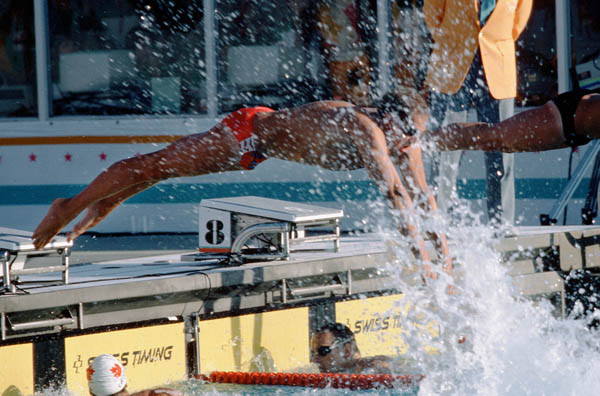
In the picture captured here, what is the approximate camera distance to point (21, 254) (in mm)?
4375

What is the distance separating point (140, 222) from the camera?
8.82m

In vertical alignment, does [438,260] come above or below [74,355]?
above

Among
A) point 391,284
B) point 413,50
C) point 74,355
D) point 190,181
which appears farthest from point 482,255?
point 190,181

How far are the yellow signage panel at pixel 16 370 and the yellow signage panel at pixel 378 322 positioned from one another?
192cm

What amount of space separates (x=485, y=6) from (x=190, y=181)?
11.9 feet

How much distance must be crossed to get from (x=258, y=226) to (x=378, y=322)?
1.10 meters

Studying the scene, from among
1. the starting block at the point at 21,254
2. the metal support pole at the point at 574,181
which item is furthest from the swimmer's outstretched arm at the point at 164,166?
the metal support pole at the point at 574,181

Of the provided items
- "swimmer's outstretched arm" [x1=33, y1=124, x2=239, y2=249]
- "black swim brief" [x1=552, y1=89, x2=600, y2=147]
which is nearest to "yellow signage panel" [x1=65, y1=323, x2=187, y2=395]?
"swimmer's outstretched arm" [x1=33, y1=124, x2=239, y2=249]

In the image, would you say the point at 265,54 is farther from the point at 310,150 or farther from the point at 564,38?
the point at 310,150

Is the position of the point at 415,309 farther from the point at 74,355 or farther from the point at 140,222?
the point at 140,222

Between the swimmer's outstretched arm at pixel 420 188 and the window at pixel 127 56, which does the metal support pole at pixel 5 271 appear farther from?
the window at pixel 127 56

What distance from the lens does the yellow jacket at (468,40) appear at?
5.89 metres

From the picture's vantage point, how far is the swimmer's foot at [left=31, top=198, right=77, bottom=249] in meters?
4.50

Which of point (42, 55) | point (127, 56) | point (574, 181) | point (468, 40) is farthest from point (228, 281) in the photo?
point (42, 55)
